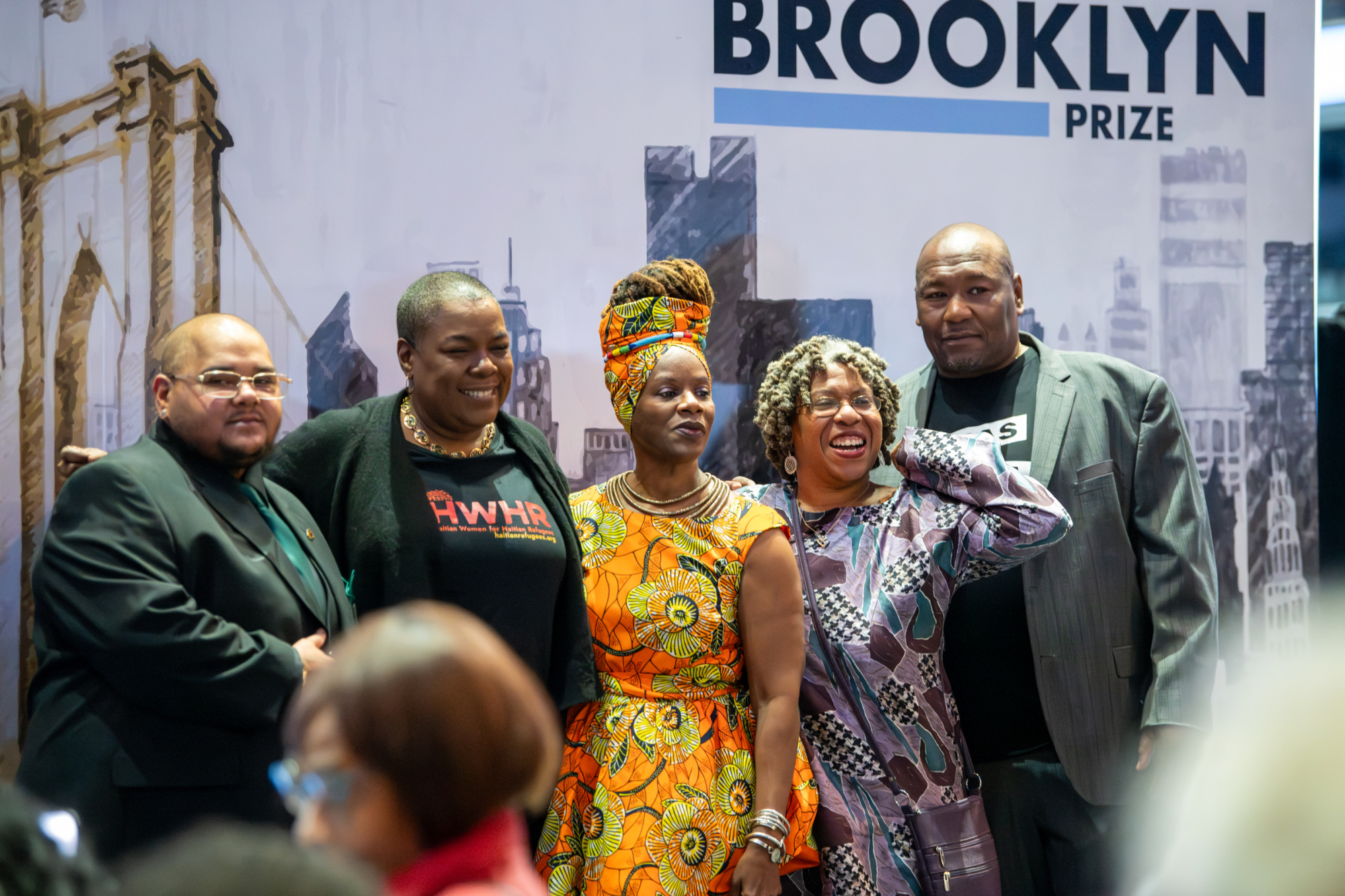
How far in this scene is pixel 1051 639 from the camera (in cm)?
317

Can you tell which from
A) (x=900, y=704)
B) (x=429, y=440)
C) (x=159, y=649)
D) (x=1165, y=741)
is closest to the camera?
(x=159, y=649)

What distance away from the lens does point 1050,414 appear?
129 inches

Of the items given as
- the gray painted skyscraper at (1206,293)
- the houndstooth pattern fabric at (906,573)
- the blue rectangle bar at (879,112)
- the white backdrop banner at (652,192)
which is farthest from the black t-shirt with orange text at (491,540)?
the gray painted skyscraper at (1206,293)

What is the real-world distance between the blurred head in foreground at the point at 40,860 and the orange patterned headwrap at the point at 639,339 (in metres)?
2.00

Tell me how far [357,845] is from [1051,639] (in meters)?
2.43

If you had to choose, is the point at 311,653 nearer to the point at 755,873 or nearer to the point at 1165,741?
the point at 755,873

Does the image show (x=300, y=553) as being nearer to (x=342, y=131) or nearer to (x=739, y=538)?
(x=739, y=538)

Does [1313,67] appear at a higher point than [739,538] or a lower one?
higher

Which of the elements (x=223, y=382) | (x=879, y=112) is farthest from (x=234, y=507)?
(x=879, y=112)

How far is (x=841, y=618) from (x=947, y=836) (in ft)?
1.77

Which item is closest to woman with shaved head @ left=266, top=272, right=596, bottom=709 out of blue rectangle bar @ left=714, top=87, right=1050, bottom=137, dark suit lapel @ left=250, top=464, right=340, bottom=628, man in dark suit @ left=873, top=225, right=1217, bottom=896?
dark suit lapel @ left=250, top=464, right=340, bottom=628

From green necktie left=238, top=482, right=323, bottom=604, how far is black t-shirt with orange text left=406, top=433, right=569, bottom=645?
270 mm

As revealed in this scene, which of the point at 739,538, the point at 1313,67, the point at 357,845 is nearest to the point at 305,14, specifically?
the point at 739,538

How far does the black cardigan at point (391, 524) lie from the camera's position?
271 cm
